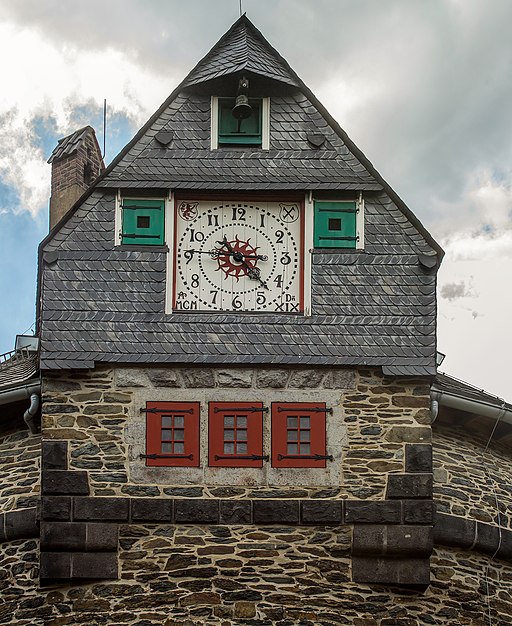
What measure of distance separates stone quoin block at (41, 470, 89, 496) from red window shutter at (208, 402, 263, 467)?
1520 millimetres

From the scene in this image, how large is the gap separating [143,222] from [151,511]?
3.64 metres

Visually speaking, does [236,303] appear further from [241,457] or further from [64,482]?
[64,482]

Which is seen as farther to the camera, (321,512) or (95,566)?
(321,512)

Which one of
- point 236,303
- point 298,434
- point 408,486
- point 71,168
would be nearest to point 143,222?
point 236,303

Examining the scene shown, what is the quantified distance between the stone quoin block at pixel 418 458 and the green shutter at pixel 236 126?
14.5 feet

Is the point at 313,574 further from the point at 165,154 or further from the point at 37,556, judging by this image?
the point at 165,154

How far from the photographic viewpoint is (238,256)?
17406 millimetres

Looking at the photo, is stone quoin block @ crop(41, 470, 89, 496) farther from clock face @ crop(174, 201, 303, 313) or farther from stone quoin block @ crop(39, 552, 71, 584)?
clock face @ crop(174, 201, 303, 313)

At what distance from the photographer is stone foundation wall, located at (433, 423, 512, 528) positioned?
17438mm

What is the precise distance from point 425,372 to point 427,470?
1178mm

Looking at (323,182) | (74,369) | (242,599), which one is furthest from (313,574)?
(323,182)

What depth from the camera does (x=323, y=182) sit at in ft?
57.6

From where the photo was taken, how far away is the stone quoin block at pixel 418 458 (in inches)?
653

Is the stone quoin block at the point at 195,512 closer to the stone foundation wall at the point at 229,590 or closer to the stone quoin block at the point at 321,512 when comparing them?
the stone foundation wall at the point at 229,590
